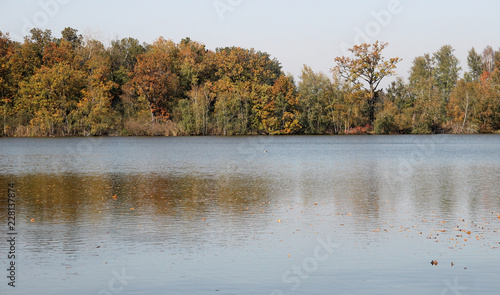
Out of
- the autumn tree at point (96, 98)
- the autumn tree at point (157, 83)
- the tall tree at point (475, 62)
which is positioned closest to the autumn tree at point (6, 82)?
the autumn tree at point (96, 98)

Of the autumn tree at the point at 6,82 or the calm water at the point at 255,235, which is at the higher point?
the autumn tree at the point at 6,82

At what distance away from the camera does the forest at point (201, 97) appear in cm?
9744

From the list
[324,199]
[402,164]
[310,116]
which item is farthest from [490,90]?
[324,199]

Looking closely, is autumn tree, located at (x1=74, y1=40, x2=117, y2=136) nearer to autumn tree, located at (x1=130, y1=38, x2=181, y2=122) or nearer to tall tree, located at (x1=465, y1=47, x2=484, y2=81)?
autumn tree, located at (x1=130, y1=38, x2=181, y2=122)

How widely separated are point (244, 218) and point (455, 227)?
6.04 meters

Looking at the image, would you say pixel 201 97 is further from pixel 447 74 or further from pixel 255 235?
pixel 255 235

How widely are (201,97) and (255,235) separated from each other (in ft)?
277

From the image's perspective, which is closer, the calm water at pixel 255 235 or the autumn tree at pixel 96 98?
the calm water at pixel 255 235

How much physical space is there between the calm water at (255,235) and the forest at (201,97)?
69.0 metres

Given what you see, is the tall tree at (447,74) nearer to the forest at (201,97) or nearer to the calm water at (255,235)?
the forest at (201,97)

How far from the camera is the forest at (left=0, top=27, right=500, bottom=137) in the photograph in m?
97.4

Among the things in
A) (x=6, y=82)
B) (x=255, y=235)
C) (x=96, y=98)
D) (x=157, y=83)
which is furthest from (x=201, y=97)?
(x=255, y=235)

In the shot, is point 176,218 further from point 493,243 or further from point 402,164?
point 402,164

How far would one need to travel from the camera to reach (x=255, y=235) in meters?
15.7
